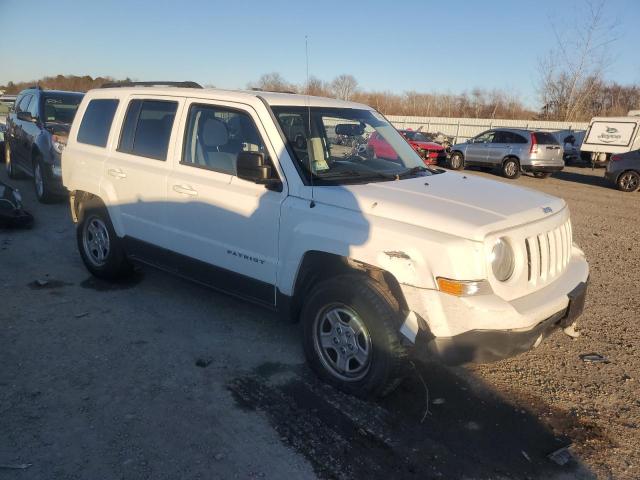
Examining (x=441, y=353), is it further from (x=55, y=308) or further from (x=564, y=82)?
(x=564, y=82)

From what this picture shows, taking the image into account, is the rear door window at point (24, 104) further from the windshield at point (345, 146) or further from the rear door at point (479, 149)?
the rear door at point (479, 149)

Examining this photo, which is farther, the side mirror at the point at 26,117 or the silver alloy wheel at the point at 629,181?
the silver alloy wheel at the point at 629,181

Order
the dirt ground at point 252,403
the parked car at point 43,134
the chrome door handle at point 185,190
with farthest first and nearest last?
the parked car at point 43,134, the chrome door handle at point 185,190, the dirt ground at point 252,403

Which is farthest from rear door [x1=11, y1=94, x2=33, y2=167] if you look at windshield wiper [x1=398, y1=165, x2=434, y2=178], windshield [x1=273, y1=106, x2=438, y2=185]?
windshield wiper [x1=398, y1=165, x2=434, y2=178]

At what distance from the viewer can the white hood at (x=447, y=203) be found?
9.93 ft

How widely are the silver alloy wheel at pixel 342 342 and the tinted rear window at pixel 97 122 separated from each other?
3.17 m

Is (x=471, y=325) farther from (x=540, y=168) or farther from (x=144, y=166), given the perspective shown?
(x=540, y=168)

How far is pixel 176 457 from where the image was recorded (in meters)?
2.80

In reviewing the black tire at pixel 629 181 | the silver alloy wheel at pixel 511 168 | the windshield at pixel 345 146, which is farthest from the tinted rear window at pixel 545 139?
the windshield at pixel 345 146

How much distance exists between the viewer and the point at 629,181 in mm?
15375

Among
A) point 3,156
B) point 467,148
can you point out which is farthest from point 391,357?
point 467,148

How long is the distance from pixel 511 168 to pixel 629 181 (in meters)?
3.78

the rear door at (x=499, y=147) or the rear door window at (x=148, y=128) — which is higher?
the rear door window at (x=148, y=128)

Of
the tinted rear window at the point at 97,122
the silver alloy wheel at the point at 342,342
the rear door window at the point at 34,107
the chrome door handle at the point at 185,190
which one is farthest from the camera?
the rear door window at the point at 34,107
